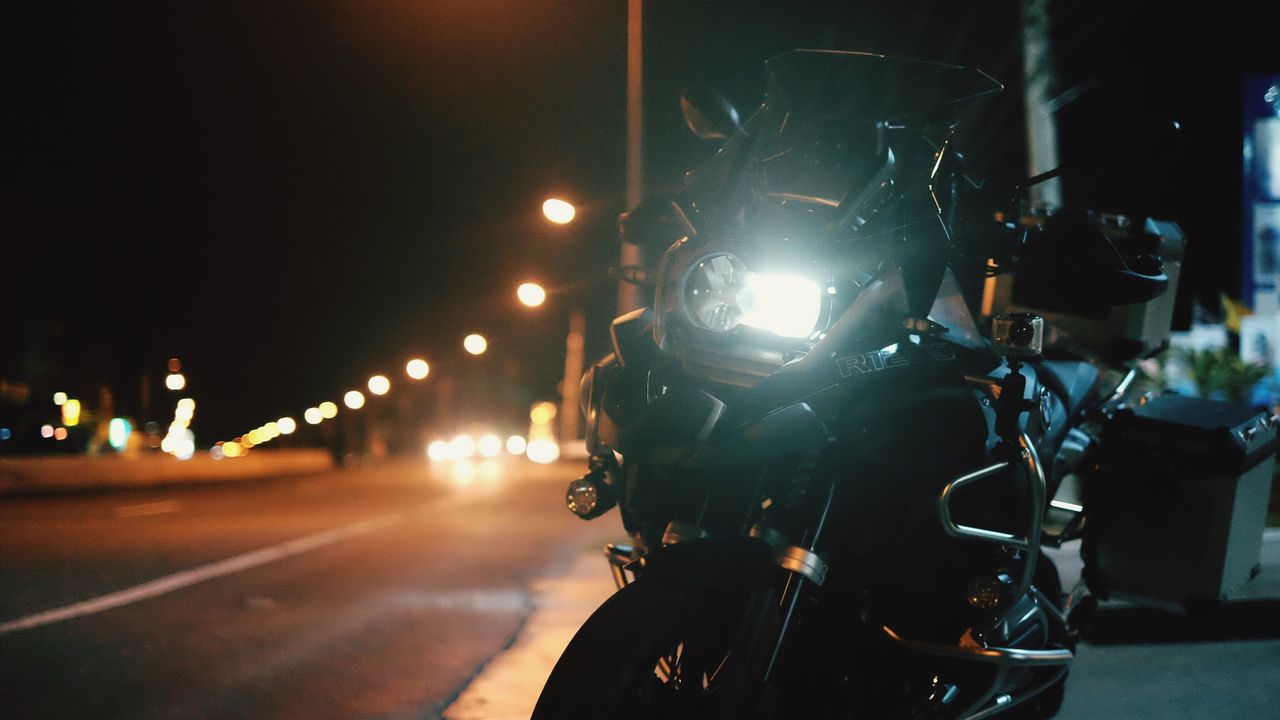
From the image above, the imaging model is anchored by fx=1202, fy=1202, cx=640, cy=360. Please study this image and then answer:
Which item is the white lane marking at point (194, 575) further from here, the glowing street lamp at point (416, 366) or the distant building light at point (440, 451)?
the distant building light at point (440, 451)

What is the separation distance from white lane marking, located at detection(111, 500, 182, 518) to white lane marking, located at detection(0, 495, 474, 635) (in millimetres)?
4025

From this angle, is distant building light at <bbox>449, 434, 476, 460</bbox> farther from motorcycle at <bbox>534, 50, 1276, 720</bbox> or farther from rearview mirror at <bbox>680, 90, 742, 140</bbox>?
motorcycle at <bbox>534, 50, 1276, 720</bbox>

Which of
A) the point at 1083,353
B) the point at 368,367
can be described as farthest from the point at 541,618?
the point at 368,367

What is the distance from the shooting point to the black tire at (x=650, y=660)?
2.65 m

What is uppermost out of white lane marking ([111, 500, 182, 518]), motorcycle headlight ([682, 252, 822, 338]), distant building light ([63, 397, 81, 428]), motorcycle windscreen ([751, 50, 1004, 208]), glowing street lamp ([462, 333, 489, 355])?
motorcycle windscreen ([751, 50, 1004, 208])

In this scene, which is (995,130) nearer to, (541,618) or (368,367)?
(541,618)

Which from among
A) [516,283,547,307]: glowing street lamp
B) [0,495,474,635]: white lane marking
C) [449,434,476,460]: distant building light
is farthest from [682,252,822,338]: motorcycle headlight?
[449,434,476,460]: distant building light

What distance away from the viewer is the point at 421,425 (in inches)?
4461

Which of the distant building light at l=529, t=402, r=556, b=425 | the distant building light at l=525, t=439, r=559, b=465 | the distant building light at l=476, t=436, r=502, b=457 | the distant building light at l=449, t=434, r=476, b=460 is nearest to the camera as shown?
the distant building light at l=525, t=439, r=559, b=465

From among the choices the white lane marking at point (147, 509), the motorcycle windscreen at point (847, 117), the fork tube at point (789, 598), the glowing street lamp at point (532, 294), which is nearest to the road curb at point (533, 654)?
the glowing street lamp at point (532, 294)

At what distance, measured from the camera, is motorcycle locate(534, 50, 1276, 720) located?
9.43 ft

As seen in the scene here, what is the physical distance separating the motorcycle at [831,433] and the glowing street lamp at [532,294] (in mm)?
890

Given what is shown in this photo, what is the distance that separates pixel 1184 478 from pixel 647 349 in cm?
191

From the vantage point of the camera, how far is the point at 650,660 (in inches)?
107
